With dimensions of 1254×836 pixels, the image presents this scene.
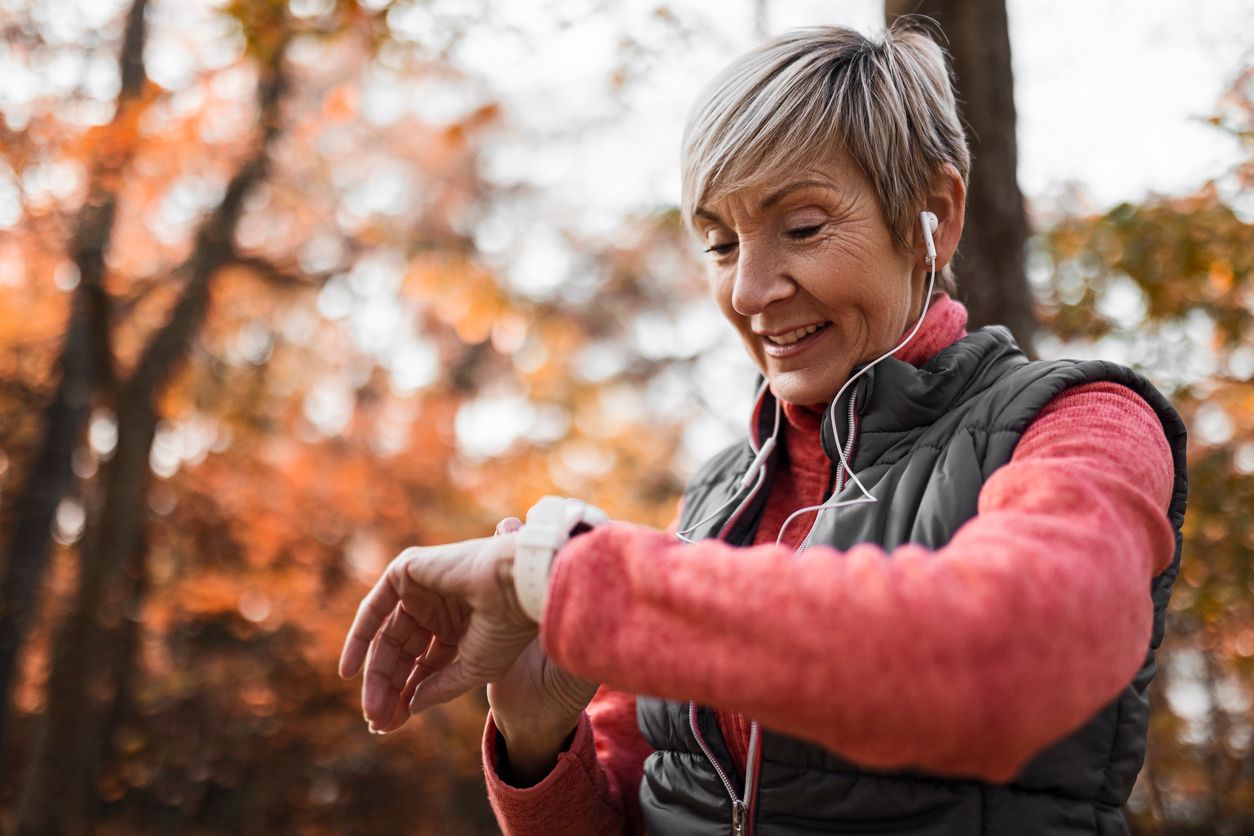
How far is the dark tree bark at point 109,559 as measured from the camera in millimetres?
7402

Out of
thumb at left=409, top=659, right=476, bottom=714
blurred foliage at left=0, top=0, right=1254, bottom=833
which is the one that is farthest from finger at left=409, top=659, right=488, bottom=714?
blurred foliage at left=0, top=0, right=1254, bottom=833

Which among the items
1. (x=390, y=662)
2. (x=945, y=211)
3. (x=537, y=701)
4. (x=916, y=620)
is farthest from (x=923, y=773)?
(x=945, y=211)

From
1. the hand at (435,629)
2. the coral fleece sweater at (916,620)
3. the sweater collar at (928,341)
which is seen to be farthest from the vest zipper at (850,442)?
the hand at (435,629)

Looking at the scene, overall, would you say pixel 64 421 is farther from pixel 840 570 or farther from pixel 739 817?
pixel 840 570

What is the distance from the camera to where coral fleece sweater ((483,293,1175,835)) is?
3.42ft

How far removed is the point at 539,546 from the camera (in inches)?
51.2

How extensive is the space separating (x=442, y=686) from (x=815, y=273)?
854 millimetres

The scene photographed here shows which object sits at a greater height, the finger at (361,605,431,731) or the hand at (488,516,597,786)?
the finger at (361,605,431,731)

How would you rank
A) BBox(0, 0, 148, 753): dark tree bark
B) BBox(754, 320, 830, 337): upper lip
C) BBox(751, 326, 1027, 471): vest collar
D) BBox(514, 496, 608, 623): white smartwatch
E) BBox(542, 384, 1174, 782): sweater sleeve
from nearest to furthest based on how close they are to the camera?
BBox(542, 384, 1174, 782): sweater sleeve, BBox(514, 496, 608, 623): white smartwatch, BBox(751, 326, 1027, 471): vest collar, BBox(754, 320, 830, 337): upper lip, BBox(0, 0, 148, 753): dark tree bark

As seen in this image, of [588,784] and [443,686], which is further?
[588,784]

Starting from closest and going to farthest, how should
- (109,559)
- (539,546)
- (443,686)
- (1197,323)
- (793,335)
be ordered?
(539,546), (443,686), (793,335), (1197,323), (109,559)

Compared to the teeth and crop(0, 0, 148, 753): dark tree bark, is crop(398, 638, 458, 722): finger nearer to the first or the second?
the teeth

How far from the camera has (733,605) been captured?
1.10 metres

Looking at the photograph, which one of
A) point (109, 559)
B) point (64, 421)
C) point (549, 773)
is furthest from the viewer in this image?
point (64, 421)
